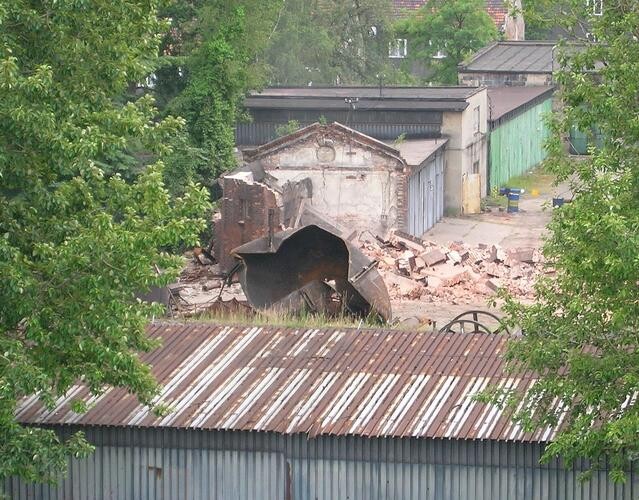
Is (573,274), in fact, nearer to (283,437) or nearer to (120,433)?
(283,437)

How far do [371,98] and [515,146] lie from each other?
8.16 metres

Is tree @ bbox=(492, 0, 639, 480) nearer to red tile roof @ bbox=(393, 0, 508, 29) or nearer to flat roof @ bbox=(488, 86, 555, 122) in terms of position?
flat roof @ bbox=(488, 86, 555, 122)

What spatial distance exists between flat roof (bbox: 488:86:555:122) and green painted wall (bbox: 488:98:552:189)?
42cm

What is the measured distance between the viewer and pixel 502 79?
187 feet

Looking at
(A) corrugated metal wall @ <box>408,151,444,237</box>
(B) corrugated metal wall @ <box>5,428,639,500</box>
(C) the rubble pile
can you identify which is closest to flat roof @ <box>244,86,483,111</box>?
(A) corrugated metal wall @ <box>408,151,444,237</box>


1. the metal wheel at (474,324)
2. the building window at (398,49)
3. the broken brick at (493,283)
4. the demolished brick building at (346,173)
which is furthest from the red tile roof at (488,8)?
the metal wheel at (474,324)

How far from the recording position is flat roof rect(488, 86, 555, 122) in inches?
2003

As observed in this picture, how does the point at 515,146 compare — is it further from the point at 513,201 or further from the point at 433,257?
the point at 433,257

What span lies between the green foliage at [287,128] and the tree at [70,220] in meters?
29.4

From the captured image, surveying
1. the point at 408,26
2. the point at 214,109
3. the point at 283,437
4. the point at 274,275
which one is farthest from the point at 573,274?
the point at 408,26

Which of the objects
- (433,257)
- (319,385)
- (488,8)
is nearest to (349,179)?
(433,257)

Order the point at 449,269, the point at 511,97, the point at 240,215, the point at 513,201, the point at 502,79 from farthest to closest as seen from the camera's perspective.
Result: the point at 502,79
the point at 511,97
the point at 513,201
the point at 449,269
the point at 240,215

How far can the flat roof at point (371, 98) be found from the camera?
45000 mm

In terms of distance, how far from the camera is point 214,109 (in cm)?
3975
